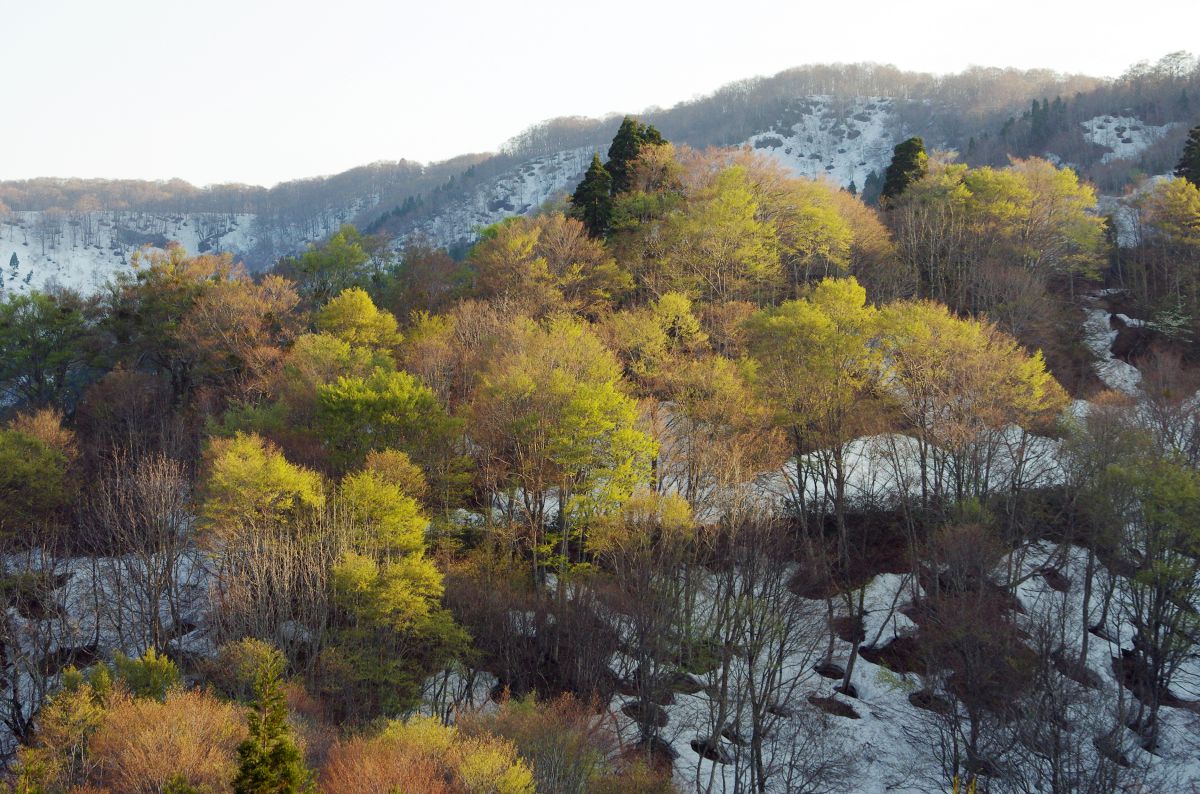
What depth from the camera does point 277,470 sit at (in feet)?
76.5

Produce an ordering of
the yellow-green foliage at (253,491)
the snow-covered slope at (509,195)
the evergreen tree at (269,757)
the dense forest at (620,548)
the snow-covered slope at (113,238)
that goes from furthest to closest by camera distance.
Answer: the snow-covered slope at (113,238), the snow-covered slope at (509,195), the yellow-green foliage at (253,491), the dense forest at (620,548), the evergreen tree at (269,757)

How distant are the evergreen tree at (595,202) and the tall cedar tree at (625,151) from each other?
558mm

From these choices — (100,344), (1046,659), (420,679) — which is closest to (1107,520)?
(1046,659)

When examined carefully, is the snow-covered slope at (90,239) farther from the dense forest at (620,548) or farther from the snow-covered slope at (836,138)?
the dense forest at (620,548)

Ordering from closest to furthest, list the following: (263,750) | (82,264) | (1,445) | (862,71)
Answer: (263,750), (1,445), (82,264), (862,71)

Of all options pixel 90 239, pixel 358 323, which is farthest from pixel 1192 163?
pixel 90 239

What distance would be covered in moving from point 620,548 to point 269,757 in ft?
41.2

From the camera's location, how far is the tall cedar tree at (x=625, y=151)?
44281 mm

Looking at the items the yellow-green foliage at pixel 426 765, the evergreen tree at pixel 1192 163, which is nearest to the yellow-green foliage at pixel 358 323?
the yellow-green foliage at pixel 426 765

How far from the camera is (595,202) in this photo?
43.3 meters

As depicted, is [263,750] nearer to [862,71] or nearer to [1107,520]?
[1107,520]

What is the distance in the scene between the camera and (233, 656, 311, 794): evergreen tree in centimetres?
1263

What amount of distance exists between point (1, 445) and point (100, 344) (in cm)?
1635

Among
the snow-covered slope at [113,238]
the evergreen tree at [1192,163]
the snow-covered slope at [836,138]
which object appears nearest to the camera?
the evergreen tree at [1192,163]
